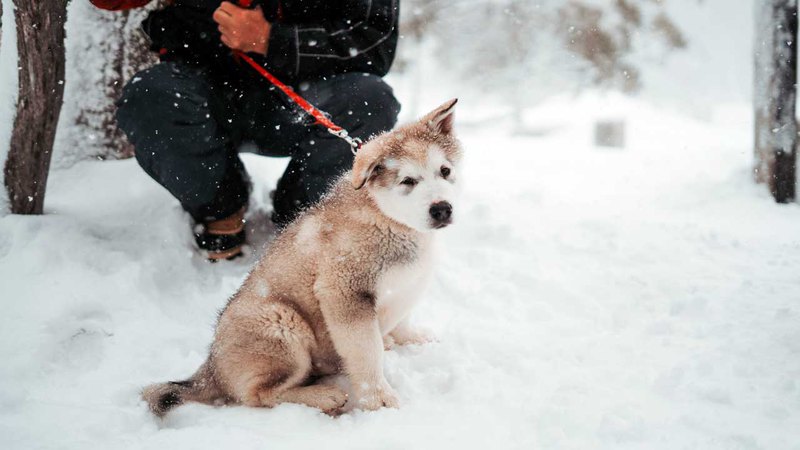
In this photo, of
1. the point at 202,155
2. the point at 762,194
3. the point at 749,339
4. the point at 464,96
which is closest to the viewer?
the point at 749,339

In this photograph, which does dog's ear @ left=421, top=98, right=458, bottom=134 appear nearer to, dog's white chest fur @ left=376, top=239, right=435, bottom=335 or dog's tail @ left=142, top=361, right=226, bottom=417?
dog's white chest fur @ left=376, top=239, right=435, bottom=335

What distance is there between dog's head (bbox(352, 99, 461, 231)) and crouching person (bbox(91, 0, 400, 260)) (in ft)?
3.76

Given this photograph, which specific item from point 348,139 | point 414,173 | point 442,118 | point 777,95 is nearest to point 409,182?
point 414,173

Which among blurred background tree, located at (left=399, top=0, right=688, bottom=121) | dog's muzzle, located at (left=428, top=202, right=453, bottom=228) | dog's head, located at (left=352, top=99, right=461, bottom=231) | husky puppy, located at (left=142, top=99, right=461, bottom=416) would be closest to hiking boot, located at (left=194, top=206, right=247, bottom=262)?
husky puppy, located at (left=142, top=99, right=461, bottom=416)

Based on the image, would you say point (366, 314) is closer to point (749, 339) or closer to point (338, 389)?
point (338, 389)

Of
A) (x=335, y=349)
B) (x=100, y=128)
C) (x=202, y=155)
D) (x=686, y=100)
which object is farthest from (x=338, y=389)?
(x=686, y=100)

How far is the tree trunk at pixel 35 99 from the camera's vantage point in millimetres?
3525

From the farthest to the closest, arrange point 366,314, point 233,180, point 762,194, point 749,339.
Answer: point 762,194 < point 233,180 < point 749,339 < point 366,314

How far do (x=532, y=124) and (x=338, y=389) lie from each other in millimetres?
16569

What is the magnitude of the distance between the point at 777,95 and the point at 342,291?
5039 mm

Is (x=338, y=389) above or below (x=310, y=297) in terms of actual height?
below

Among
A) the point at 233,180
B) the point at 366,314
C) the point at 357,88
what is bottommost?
the point at 366,314

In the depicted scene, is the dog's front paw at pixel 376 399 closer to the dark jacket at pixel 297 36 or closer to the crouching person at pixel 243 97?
the crouching person at pixel 243 97

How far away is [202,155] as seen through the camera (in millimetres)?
3646
